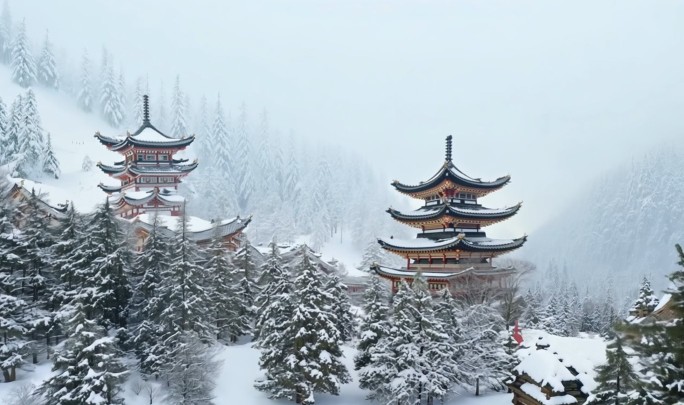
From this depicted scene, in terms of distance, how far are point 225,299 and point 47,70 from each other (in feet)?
309

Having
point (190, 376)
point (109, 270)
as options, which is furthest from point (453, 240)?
point (109, 270)

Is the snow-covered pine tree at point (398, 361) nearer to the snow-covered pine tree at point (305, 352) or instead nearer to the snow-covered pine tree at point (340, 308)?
the snow-covered pine tree at point (305, 352)

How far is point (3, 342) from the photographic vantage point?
20.7 metres

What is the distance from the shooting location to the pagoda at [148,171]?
40.2 m

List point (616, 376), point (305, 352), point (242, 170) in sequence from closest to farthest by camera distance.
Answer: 1. point (616, 376)
2. point (305, 352)
3. point (242, 170)

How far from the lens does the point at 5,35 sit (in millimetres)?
101062

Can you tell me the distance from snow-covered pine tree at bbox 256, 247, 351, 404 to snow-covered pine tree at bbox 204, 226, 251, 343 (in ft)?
17.7

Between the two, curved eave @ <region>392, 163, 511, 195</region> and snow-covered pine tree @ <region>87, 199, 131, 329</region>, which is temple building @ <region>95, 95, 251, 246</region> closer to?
snow-covered pine tree @ <region>87, 199, 131, 329</region>

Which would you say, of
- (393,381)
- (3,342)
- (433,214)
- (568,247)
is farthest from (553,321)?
(568,247)

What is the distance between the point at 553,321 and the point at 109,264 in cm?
3708

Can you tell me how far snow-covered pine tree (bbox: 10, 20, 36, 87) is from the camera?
292 feet

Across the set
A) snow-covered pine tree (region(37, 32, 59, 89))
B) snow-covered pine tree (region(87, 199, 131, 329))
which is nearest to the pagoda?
snow-covered pine tree (region(87, 199, 131, 329))

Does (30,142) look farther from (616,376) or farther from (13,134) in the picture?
(616,376)

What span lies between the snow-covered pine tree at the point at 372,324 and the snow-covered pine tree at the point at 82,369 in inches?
439
